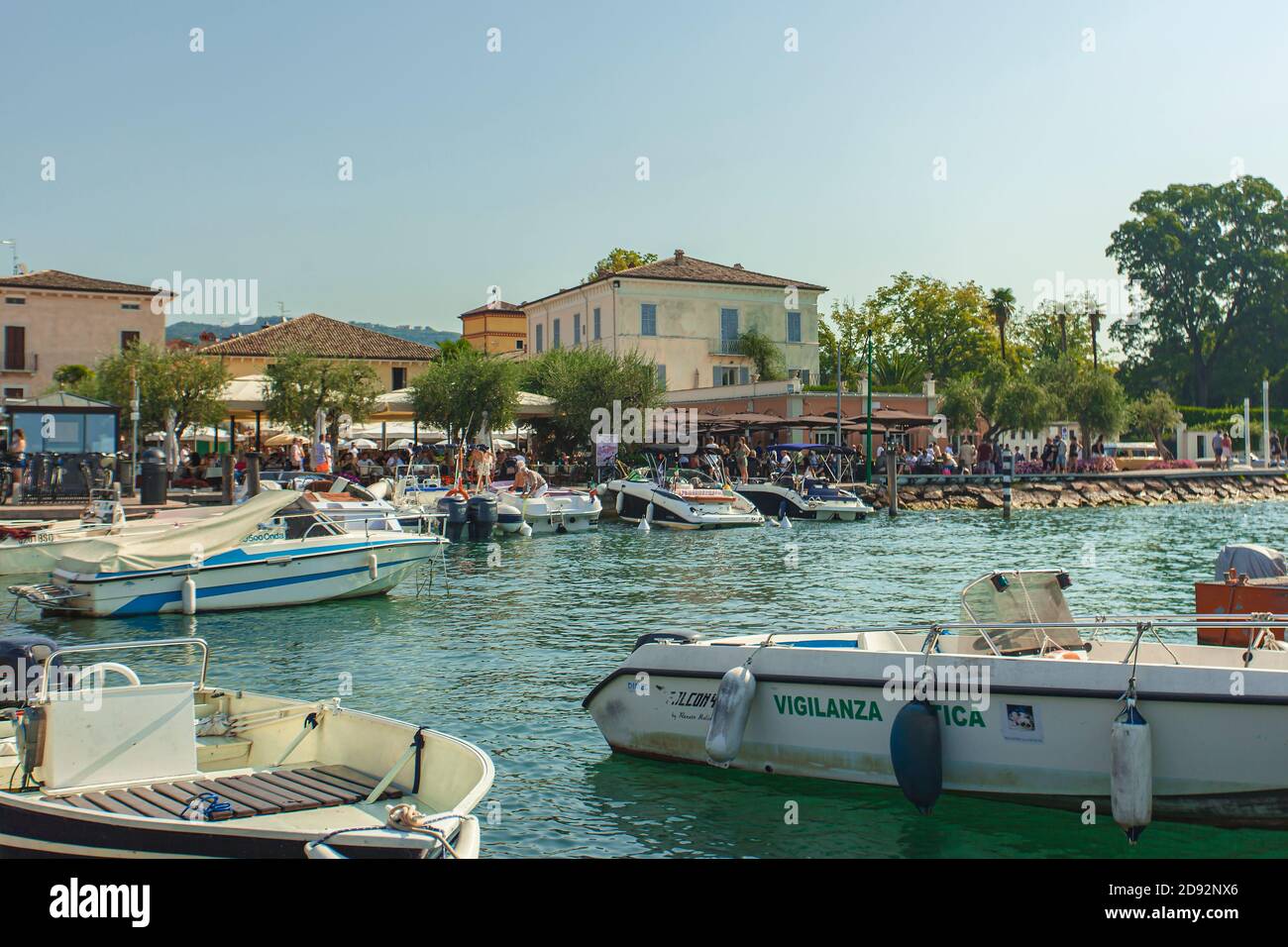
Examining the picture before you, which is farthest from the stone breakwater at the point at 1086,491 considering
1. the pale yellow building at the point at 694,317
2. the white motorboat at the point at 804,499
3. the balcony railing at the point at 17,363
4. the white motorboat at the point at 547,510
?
the balcony railing at the point at 17,363

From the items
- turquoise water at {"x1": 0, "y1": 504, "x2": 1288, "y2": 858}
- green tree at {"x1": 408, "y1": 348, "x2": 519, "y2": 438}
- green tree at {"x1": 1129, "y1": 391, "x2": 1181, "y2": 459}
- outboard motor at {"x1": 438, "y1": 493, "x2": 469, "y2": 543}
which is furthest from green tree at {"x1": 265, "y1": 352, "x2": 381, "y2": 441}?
green tree at {"x1": 1129, "y1": 391, "x2": 1181, "y2": 459}

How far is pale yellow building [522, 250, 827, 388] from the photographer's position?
6606 cm

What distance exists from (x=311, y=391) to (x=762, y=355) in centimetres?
3056

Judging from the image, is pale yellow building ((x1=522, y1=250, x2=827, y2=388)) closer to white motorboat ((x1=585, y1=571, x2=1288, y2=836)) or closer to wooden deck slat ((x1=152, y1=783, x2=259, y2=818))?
white motorboat ((x1=585, y1=571, x2=1288, y2=836))

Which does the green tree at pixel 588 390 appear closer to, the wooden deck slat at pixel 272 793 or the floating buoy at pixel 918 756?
the floating buoy at pixel 918 756

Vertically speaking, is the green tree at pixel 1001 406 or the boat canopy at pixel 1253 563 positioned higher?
the green tree at pixel 1001 406

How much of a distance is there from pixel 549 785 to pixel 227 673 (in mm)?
6512

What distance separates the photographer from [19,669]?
9.98 meters

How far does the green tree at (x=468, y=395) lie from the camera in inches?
1821

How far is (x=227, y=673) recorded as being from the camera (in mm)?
15414

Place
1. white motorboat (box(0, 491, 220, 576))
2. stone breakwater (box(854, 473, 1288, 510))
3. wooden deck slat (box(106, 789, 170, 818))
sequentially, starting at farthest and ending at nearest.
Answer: stone breakwater (box(854, 473, 1288, 510)), white motorboat (box(0, 491, 220, 576)), wooden deck slat (box(106, 789, 170, 818))

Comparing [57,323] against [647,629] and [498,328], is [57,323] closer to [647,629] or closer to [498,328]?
[498,328]

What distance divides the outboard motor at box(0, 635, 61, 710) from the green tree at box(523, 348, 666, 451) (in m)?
39.6

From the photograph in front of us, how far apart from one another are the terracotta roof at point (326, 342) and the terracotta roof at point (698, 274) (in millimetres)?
9295
